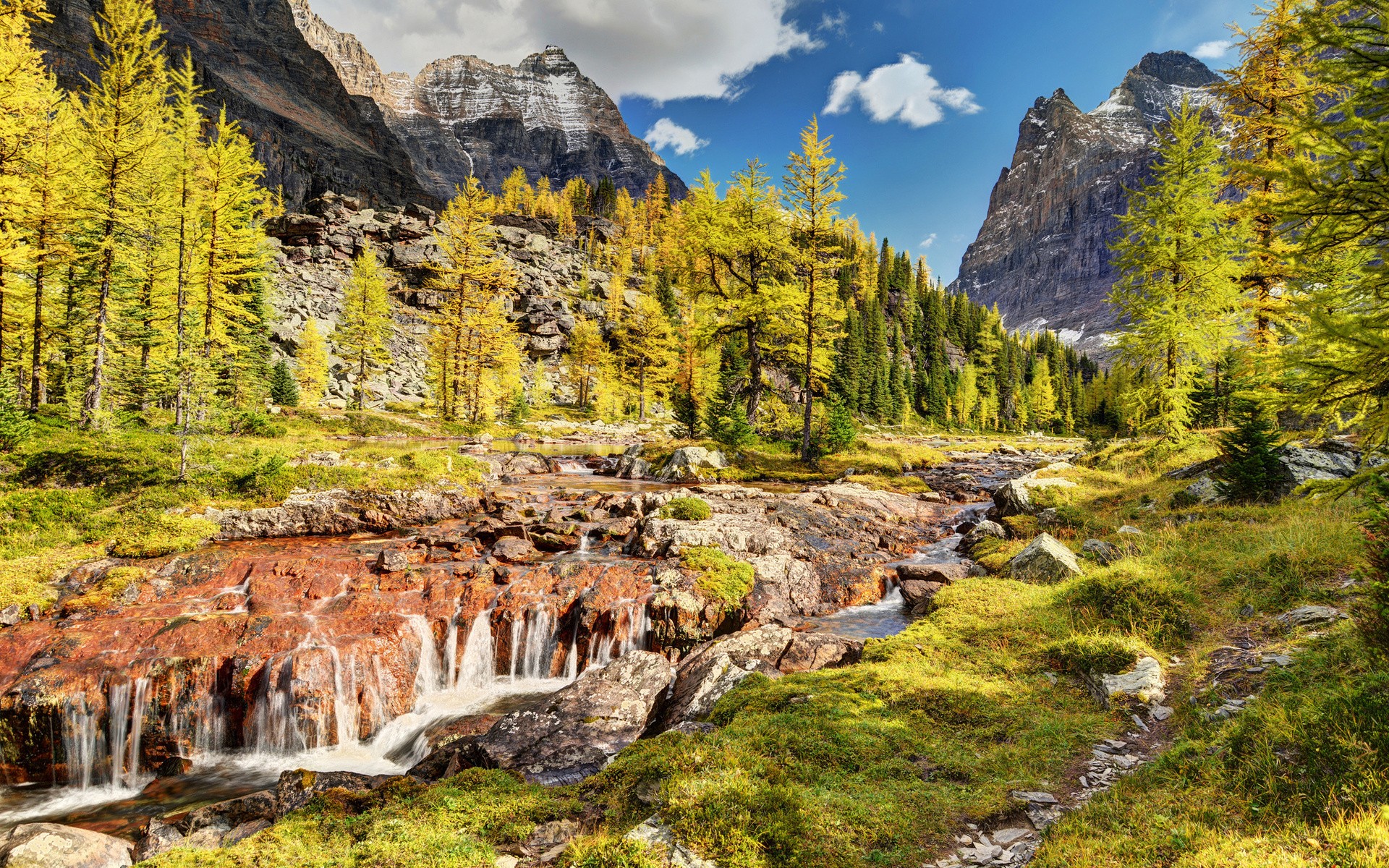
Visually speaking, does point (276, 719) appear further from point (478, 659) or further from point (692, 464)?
point (692, 464)

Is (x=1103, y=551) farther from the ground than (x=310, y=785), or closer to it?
farther from the ground

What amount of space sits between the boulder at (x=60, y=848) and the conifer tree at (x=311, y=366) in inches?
2222

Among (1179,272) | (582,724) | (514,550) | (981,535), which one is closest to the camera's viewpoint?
(582,724)

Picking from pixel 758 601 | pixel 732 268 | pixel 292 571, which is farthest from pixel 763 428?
pixel 292 571

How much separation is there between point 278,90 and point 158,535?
169607 mm

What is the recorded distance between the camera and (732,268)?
30547 millimetres

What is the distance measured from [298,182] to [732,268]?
124390 millimetres

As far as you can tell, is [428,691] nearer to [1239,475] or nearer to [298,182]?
[1239,475]

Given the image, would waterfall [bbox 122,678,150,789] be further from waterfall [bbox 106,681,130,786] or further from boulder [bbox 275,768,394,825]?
boulder [bbox 275,768,394,825]

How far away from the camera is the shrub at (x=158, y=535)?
13.9m

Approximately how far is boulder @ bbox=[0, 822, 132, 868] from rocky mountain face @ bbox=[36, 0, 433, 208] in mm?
129467

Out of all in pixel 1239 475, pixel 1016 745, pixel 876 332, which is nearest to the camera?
pixel 1016 745

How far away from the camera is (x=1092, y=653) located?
28.4 ft

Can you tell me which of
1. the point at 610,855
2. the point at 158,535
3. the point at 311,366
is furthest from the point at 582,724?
the point at 311,366
